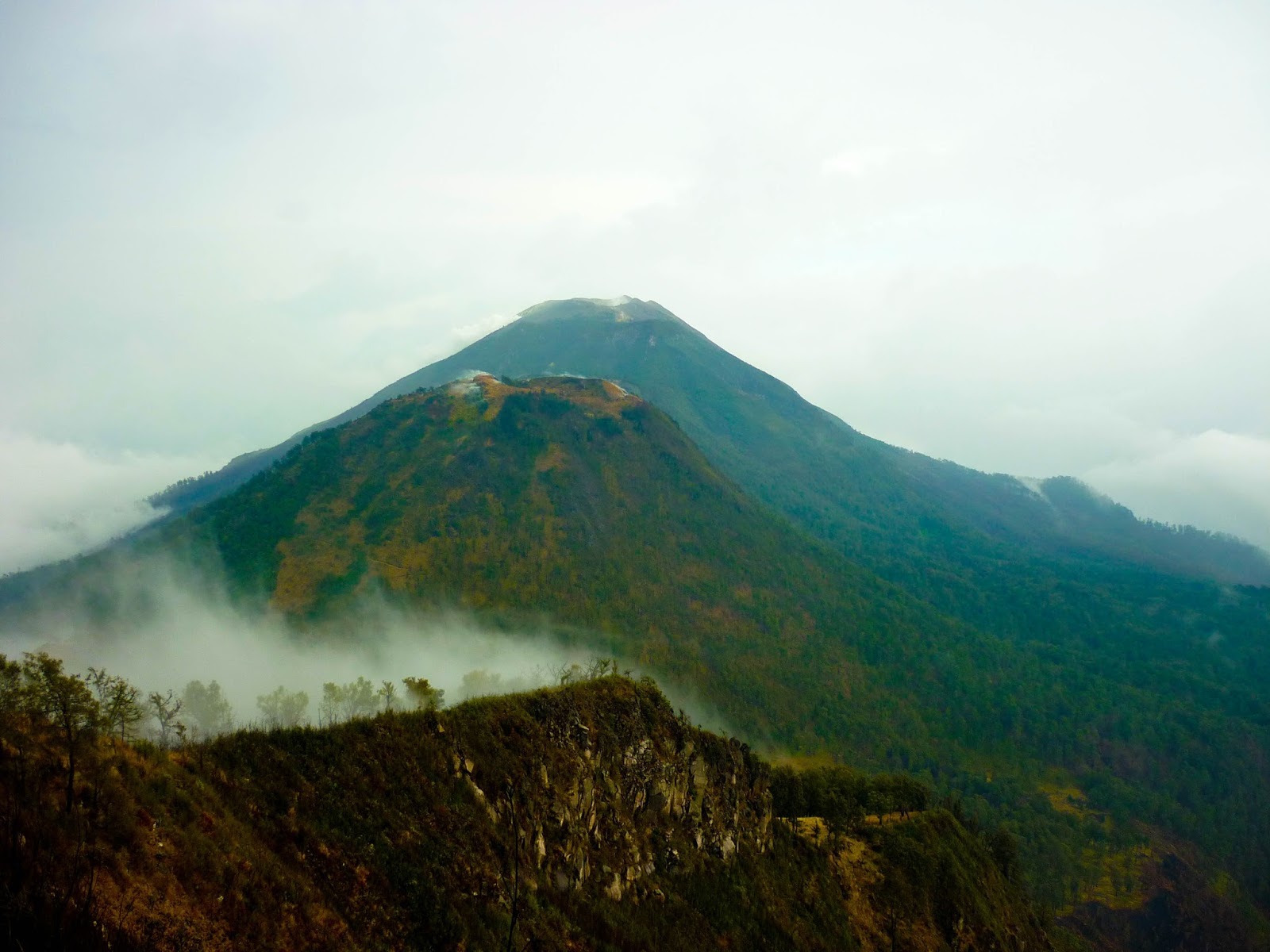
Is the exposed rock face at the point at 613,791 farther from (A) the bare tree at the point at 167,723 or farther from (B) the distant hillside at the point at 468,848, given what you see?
(A) the bare tree at the point at 167,723

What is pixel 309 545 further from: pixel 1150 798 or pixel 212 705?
pixel 1150 798

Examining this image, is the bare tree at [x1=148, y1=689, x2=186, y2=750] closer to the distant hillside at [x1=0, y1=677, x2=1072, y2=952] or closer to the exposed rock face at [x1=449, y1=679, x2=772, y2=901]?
the distant hillside at [x1=0, y1=677, x2=1072, y2=952]

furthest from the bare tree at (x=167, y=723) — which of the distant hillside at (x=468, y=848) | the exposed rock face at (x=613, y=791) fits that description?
the exposed rock face at (x=613, y=791)

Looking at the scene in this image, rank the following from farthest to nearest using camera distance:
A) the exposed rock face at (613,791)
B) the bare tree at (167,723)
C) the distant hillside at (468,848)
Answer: the exposed rock face at (613,791), the bare tree at (167,723), the distant hillside at (468,848)

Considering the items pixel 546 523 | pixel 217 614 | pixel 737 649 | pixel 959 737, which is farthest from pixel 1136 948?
pixel 217 614

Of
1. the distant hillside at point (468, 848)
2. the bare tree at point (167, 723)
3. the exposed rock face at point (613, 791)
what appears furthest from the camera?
the exposed rock face at point (613, 791)

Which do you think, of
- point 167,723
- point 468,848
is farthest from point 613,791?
point 167,723
